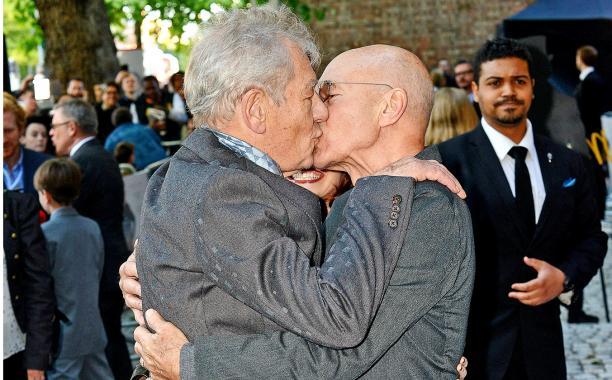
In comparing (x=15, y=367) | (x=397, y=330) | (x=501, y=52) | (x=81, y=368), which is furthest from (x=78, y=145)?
(x=397, y=330)

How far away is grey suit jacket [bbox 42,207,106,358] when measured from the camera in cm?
715

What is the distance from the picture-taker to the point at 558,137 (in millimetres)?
9617

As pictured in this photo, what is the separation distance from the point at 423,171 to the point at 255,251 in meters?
0.52

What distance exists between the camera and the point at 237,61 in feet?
9.38

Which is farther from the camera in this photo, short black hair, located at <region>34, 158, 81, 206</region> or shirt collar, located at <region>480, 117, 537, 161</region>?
short black hair, located at <region>34, 158, 81, 206</region>

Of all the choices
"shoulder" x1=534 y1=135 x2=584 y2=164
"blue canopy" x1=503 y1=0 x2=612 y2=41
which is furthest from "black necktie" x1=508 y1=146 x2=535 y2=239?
"blue canopy" x1=503 y1=0 x2=612 y2=41

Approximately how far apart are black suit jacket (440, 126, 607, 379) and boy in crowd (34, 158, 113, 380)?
2.66 m

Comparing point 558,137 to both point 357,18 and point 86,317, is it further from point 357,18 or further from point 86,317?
point 357,18

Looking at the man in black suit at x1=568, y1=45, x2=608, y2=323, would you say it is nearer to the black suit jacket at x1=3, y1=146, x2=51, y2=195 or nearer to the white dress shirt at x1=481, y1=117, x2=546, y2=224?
the black suit jacket at x1=3, y1=146, x2=51, y2=195

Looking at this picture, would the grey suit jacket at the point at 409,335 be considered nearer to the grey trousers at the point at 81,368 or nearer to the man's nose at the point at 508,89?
the man's nose at the point at 508,89

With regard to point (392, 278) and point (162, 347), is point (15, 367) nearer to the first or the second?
point (162, 347)

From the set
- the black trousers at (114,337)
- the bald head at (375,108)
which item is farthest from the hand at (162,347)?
the black trousers at (114,337)

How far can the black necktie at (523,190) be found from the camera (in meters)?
5.47

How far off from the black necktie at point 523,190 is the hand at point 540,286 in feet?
0.68
